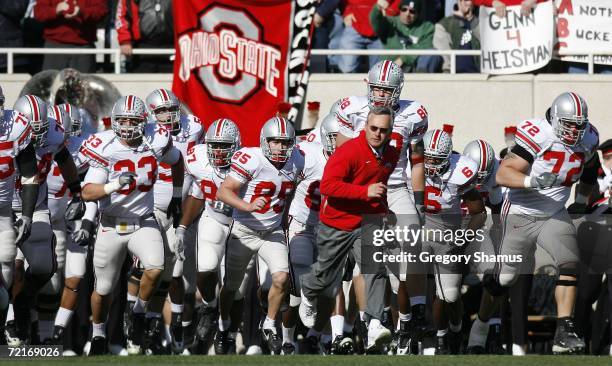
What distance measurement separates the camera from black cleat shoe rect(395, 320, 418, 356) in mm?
11305

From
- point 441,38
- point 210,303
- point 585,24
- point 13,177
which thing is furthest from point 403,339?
point 441,38

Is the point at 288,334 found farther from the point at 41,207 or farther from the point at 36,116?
the point at 36,116

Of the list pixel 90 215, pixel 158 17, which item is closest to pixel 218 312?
pixel 90 215

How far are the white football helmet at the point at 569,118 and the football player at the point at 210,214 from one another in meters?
2.61

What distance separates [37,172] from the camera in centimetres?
1117

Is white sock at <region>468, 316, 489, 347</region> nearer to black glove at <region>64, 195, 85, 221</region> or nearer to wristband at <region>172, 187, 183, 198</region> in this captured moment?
wristband at <region>172, 187, 183, 198</region>

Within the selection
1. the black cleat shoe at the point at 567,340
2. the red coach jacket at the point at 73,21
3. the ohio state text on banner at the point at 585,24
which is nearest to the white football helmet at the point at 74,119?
the red coach jacket at the point at 73,21

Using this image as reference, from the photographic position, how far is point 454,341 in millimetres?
12203

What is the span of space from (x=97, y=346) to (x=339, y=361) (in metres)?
2.27

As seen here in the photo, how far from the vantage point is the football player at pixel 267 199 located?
1142 cm

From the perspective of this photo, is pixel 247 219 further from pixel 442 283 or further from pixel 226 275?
pixel 442 283

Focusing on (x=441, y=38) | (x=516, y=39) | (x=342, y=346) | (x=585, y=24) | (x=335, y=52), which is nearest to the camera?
(x=342, y=346)

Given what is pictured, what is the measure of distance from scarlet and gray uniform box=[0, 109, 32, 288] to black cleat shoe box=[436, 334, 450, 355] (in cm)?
333

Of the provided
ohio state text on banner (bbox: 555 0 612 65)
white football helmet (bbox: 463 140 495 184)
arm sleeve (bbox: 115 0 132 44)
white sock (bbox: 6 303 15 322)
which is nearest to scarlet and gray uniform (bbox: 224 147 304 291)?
white football helmet (bbox: 463 140 495 184)
